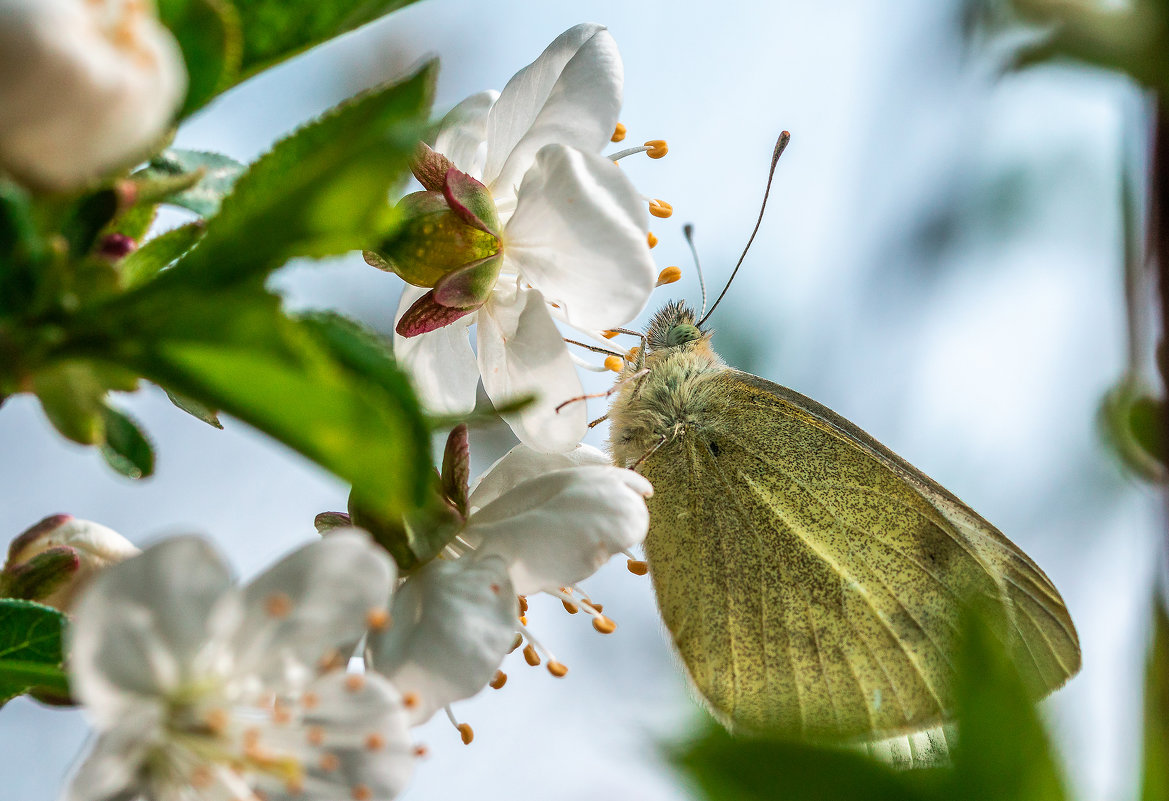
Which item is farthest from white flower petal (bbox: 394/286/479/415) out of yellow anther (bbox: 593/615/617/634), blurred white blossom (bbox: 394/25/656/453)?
yellow anther (bbox: 593/615/617/634)

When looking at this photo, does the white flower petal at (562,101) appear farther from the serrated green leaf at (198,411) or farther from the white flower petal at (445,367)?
the serrated green leaf at (198,411)

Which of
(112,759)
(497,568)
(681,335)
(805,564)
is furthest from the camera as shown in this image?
(681,335)

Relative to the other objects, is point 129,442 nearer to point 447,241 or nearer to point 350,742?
point 350,742

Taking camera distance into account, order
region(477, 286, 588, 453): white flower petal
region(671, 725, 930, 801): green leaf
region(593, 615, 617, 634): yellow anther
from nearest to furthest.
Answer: region(671, 725, 930, 801): green leaf < region(477, 286, 588, 453): white flower petal < region(593, 615, 617, 634): yellow anther

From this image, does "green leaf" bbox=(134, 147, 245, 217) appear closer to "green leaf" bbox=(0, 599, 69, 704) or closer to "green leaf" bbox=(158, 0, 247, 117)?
"green leaf" bbox=(158, 0, 247, 117)

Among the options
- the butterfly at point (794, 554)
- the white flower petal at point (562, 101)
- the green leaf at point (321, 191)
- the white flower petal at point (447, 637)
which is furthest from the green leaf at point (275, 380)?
the butterfly at point (794, 554)

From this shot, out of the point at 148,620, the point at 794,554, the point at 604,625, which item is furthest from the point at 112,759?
the point at 794,554
